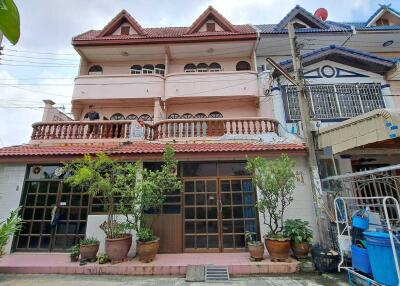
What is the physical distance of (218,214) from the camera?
7.98 meters

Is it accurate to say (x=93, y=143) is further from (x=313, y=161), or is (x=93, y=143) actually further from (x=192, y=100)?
(x=313, y=161)

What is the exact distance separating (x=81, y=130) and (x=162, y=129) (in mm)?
3315

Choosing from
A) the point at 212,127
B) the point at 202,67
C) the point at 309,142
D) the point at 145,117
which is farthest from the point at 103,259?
the point at 202,67

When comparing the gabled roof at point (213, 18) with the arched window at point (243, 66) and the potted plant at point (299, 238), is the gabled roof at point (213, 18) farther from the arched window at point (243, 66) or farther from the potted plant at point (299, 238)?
the potted plant at point (299, 238)

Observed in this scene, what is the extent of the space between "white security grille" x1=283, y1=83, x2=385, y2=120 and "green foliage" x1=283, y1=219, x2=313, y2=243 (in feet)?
16.1

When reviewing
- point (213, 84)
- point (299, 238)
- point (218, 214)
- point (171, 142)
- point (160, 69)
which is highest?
point (160, 69)

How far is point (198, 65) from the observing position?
13.9m

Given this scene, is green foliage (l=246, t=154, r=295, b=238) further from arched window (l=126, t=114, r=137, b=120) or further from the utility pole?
arched window (l=126, t=114, r=137, b=120)

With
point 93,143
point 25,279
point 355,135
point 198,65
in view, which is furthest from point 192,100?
point 25,279

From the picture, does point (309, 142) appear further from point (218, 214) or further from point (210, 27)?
point (210, 27)

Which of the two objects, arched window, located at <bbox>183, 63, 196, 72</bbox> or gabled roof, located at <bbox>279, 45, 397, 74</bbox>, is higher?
arched window, located at <bbox>183, 63, 196, 72</bbox>

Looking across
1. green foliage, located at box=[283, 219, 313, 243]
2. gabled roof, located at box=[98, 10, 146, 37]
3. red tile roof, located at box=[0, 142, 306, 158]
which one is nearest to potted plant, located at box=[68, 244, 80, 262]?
→ red tile roof, located at box=[0, 142, 306, 158]

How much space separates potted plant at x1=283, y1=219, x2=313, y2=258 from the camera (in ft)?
21.4

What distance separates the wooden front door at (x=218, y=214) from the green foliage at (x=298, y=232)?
1288 millimetres
